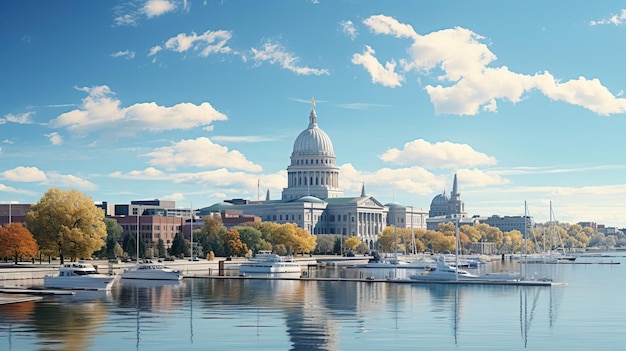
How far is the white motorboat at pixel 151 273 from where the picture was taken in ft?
354

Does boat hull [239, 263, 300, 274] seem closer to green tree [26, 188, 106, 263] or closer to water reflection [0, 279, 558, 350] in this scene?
green tree [26, 188, 106, 263]

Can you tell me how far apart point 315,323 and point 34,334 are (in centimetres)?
1671

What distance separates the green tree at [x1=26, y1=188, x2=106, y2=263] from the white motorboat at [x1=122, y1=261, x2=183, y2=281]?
5.91 m

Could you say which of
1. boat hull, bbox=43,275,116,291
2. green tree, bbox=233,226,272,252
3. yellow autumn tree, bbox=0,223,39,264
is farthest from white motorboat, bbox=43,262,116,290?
green tree, bbox=233,226,272,252

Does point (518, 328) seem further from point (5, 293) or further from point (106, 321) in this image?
point (5, 293)

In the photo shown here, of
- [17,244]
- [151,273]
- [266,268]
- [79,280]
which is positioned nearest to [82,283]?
[79,280]

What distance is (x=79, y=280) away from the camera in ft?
299

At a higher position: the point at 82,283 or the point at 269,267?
the point at 269,267

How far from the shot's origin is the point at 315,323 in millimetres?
62531

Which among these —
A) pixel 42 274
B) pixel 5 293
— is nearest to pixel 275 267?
pixel 42 274

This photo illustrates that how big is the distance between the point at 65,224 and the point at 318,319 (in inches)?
2237

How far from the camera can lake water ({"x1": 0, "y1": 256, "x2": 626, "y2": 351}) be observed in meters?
53.4

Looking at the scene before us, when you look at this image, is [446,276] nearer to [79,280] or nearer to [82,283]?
[82,283]

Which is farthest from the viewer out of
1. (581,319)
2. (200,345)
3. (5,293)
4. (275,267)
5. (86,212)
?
(275,267)
